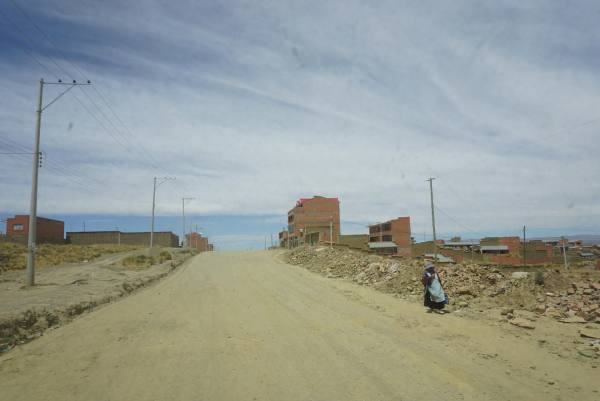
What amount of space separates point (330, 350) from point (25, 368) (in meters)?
5.56

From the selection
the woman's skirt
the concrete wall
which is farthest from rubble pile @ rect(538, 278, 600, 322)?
the concrete wall

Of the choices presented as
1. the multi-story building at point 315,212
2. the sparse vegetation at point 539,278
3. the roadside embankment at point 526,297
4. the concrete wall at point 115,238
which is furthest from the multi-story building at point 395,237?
the sparse vegetation at point 539,278

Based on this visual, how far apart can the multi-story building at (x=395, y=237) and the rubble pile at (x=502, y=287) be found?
197 feet

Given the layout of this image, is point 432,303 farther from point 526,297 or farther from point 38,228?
point 38,228

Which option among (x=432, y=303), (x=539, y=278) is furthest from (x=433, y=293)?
(x=539, y=278)

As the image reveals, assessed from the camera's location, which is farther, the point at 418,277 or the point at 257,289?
the point at 257,289

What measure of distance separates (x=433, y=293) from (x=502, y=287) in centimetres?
302

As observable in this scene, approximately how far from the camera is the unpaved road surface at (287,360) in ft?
20.0

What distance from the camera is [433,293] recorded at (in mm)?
12914

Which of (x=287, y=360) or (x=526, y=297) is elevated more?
(x=526, y=297)

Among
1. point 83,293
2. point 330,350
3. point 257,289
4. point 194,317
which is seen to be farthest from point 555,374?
point 83,293

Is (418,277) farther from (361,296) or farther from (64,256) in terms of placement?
(64,256)

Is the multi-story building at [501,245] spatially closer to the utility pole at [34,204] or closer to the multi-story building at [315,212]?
the multi-story building at [315,212]

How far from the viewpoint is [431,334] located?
9.91m
